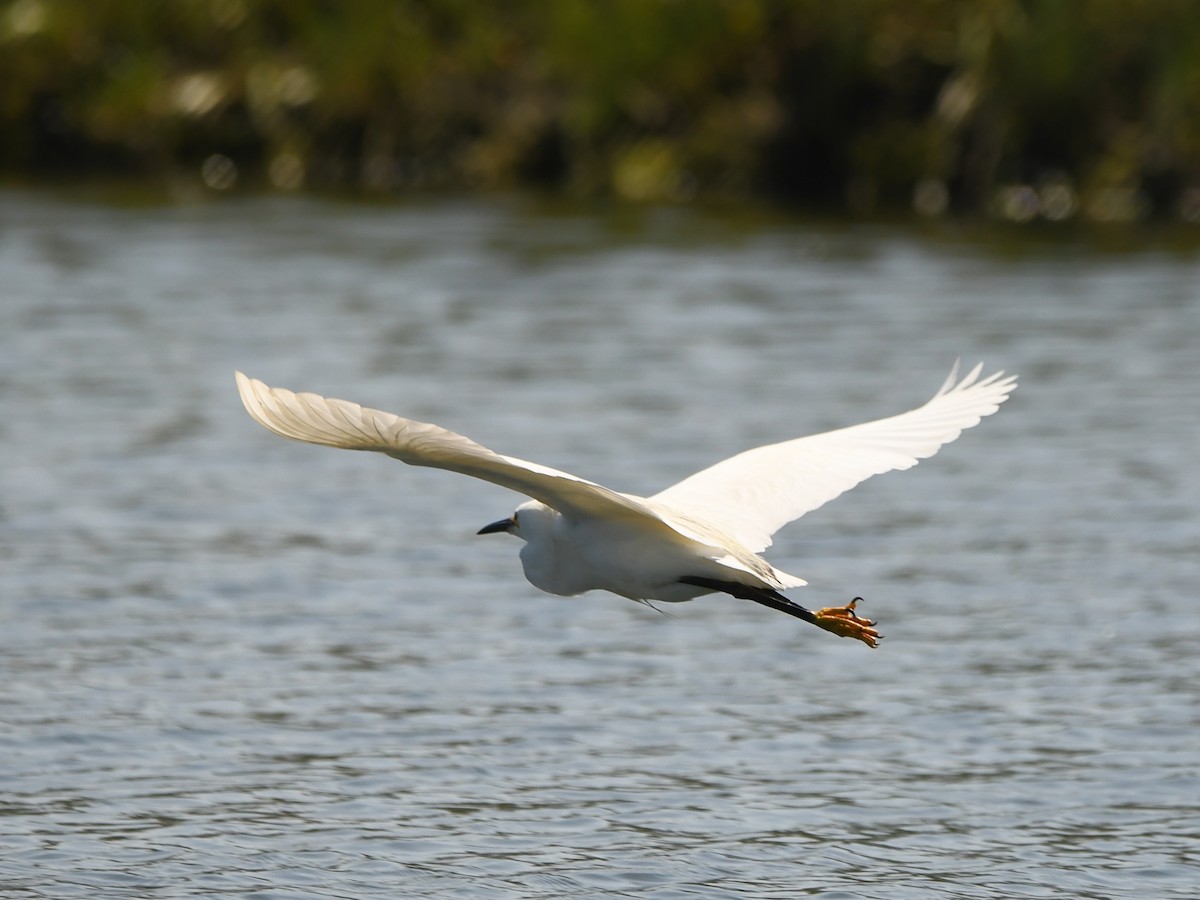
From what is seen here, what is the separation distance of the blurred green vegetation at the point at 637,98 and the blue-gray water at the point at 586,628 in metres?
5.20

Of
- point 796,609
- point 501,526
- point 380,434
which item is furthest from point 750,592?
point 380,434

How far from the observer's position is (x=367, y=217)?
2505cm

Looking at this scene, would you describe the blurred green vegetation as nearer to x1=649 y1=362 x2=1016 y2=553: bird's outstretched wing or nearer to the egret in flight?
x1=649 y1=362 x2=1016 y2=553: bird's outstretched wing

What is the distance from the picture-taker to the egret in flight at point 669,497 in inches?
214

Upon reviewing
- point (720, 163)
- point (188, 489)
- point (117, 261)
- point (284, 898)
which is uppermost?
point (720, 163)

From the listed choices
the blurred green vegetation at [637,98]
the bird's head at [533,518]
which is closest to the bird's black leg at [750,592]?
the bird's head at [533,518]

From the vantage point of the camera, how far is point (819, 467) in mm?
7352

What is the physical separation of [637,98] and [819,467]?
19335 mm

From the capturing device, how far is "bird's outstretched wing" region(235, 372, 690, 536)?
5.37m

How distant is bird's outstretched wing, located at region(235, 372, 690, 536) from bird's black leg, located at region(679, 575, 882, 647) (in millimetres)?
590

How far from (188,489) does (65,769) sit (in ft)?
16.1

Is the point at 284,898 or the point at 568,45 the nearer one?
Answer: the point at 284,898

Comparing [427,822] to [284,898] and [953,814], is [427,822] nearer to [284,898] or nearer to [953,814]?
[284,898]

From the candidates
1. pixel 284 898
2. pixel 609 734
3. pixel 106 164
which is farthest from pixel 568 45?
pixel 284 898
